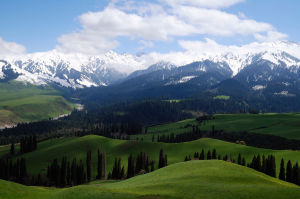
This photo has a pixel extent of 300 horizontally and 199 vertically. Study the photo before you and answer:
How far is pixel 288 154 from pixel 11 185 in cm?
14576

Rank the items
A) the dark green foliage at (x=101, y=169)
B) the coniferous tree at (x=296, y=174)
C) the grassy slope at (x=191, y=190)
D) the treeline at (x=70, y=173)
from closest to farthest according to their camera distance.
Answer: the grassy slope at (x=191, y=190) → the coniferous tree at (x=296, y=174) → the treeline at (x=70, y=173) → the dark green foliage at (x=101, y=169)

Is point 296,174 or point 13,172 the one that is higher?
point 296,174

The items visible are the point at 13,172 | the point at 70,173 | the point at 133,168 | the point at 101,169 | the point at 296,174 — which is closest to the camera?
the point at 296,174

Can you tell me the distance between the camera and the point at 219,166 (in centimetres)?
9594

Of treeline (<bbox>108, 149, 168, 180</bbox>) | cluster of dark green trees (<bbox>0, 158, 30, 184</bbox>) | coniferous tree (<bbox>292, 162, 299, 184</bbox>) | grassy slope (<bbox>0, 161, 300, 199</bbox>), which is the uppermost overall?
grassy slope (<bbox>0, 161, 300, 199</bbox>)

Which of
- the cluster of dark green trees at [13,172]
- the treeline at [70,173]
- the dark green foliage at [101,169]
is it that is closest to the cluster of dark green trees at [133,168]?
the treeline at [70,173]

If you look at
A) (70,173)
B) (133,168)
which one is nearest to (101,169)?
(70,173)

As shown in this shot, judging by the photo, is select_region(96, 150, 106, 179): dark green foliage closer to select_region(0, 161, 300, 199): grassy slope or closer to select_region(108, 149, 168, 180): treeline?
select_region(108, 149, 168, 180): treeline

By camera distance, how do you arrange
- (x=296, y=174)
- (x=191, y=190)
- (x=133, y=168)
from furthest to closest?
(x=133, y=168)
(x=296, y=174)
(x=191, y=190)

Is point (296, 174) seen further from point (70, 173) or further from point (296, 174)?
point (70, 173)

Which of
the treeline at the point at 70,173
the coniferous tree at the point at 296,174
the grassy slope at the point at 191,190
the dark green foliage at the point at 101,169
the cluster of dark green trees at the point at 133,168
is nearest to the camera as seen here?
the grassy slope at the point at 191,190

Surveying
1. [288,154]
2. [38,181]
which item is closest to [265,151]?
[288,154]

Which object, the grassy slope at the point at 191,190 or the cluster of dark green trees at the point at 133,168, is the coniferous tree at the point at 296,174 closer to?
the grassy slope at the point at 191,190

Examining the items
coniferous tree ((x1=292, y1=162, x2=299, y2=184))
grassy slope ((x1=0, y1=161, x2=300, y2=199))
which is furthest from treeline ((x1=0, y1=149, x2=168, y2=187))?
grassy slope ((x1=0, y1=161, x2=300, y2=199))
